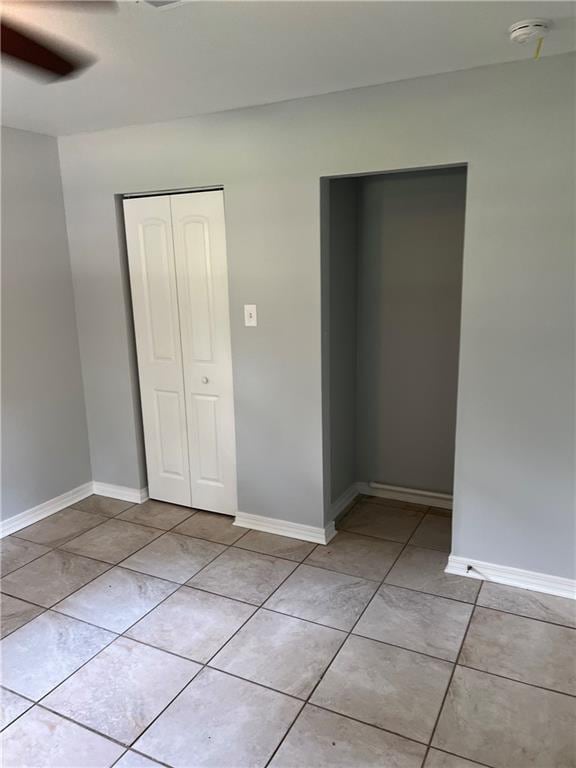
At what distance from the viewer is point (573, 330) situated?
226 centimetres

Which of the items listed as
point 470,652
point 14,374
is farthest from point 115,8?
point 470,652

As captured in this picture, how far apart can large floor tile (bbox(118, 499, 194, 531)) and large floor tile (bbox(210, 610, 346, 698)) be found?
1095 millimetres

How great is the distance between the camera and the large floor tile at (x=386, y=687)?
186cm

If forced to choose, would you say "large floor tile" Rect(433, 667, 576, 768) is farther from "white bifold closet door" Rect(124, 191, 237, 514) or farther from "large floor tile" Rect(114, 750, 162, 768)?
"white bifold closet door" Rect(124, 191, 237, 514)

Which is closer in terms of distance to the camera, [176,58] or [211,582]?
[176,58]

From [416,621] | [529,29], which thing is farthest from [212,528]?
[529,29]

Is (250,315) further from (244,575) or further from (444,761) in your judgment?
(444,761)

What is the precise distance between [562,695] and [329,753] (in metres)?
0.87

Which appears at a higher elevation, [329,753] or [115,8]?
[115,8]

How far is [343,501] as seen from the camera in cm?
344

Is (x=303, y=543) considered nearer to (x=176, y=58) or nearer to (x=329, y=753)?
(x=329, y=753)

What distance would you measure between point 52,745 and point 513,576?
2034 millimetres

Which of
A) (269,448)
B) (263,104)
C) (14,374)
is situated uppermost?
(263,104)

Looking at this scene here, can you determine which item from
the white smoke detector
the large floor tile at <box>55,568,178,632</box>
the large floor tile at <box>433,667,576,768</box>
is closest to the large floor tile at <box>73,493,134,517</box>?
the large floor tile at <box>55,568,178,632</box>
